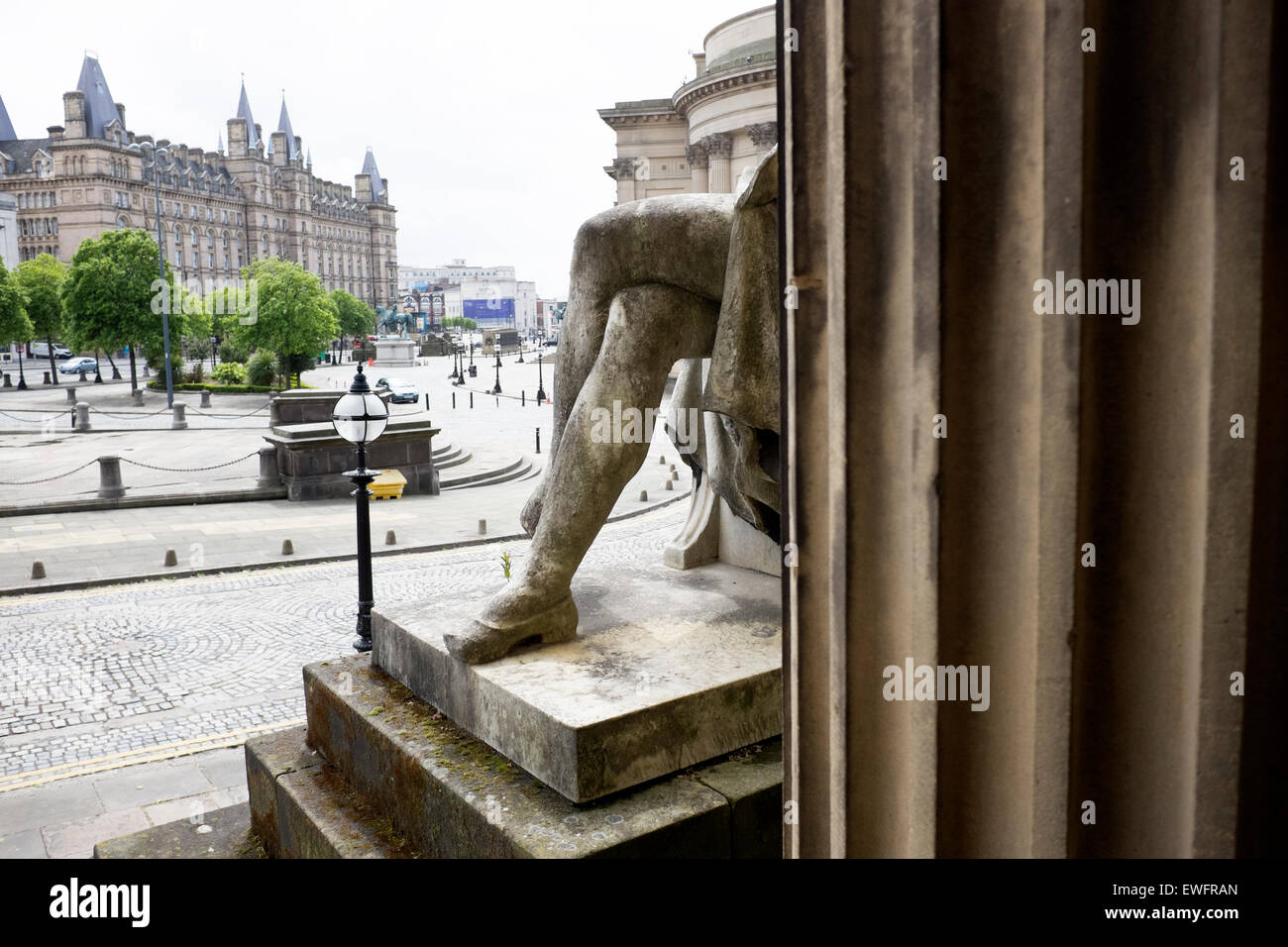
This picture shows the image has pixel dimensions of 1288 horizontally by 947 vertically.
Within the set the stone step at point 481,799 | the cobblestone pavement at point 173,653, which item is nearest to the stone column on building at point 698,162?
the cobblestone pavement at point 173,653

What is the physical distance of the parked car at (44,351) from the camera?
256 ft

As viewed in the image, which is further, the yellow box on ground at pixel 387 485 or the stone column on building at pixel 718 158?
the stone column on building at pixel 718 158

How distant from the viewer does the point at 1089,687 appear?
1.46 m

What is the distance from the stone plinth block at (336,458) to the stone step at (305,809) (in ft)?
48.9

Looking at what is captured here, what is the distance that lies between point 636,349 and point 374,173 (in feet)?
532

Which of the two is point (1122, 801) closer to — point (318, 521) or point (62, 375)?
point (318, 521)

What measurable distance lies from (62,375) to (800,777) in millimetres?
73138

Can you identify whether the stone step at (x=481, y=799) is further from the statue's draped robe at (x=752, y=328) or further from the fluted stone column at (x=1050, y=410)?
the fluted stone column at (x=1050, y=410)

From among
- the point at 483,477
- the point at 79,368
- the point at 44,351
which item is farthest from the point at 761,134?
the point at 44,351

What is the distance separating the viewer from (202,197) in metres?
112

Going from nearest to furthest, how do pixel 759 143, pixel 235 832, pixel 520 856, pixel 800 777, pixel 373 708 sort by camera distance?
pixel 800 777 < pixel 520 856 < pixel 373 708 < pixel 235 832 < pixel 759 143
